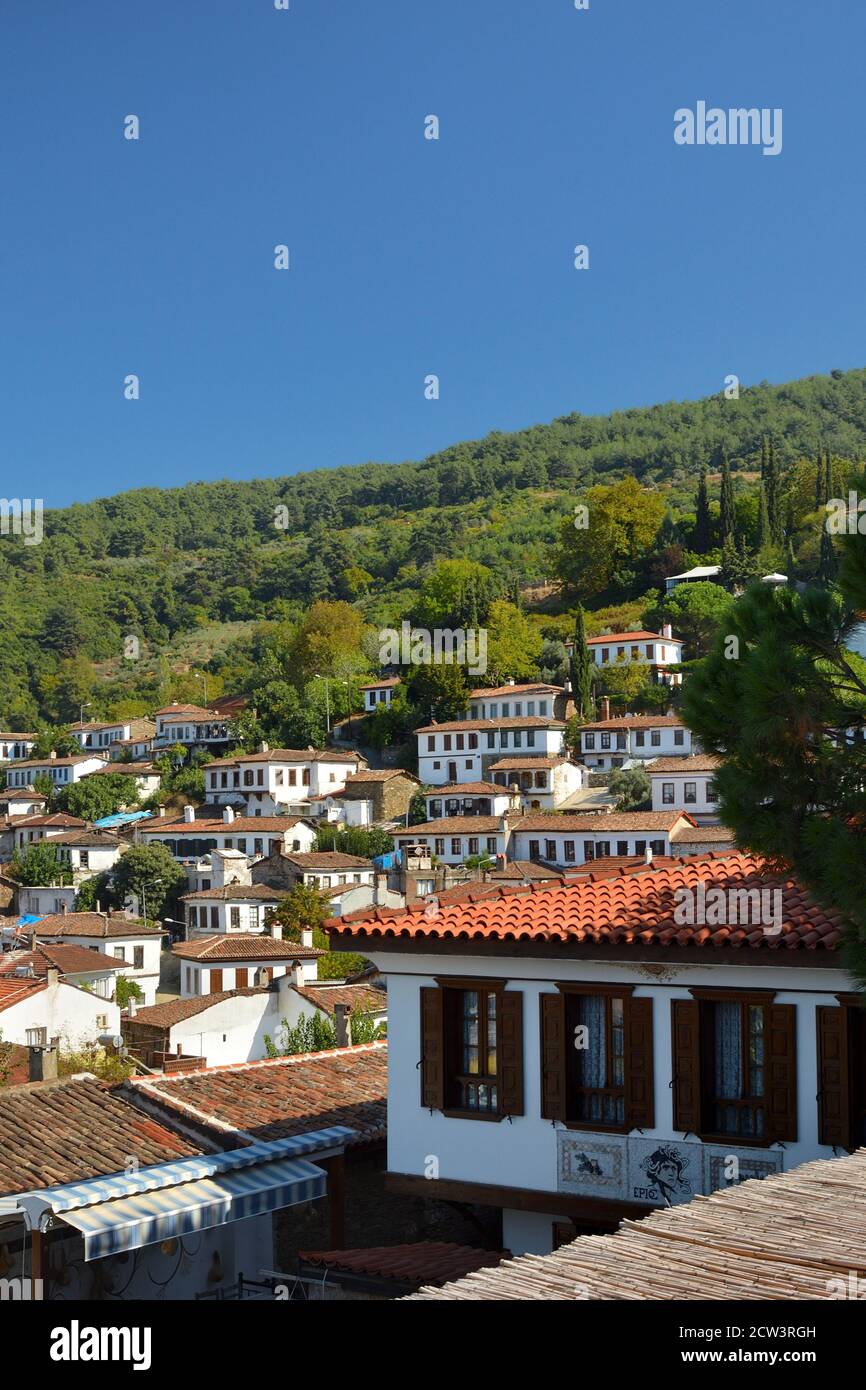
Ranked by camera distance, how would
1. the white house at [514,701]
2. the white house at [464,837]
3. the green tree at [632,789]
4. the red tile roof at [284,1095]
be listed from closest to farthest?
the red tile roof at [284,1095] → the white house at [464,837] → the green tree at [632,789] → the white house at [514,701]

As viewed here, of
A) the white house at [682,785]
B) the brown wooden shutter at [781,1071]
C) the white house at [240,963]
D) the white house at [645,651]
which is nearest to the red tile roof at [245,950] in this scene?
the white house at [240,963]

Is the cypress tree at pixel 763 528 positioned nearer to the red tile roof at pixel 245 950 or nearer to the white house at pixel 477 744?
the white house at pixel 477 744

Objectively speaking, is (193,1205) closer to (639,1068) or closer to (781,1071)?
(639,1068)

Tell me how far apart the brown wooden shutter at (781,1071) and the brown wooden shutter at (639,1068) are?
100 cm

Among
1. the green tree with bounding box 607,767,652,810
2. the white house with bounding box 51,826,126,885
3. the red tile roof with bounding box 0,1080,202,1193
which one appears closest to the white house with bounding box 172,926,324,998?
the green tree with bounding box 607,767,652,810

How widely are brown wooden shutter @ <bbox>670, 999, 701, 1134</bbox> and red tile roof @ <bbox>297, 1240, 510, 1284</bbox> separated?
190 centimetres

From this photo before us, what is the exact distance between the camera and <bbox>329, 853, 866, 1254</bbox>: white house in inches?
437

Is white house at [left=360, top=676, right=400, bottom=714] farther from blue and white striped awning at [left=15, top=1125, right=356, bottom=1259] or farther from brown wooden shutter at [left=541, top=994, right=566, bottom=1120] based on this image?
brown wooden shutter at [left=541, top=994, right=566, bottom=1120]

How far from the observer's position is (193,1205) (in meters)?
11.7

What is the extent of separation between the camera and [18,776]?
10719 cm

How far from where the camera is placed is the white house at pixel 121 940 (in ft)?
187

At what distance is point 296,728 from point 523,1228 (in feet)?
271

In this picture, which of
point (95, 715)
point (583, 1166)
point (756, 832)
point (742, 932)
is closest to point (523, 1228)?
point (583, 1166)
